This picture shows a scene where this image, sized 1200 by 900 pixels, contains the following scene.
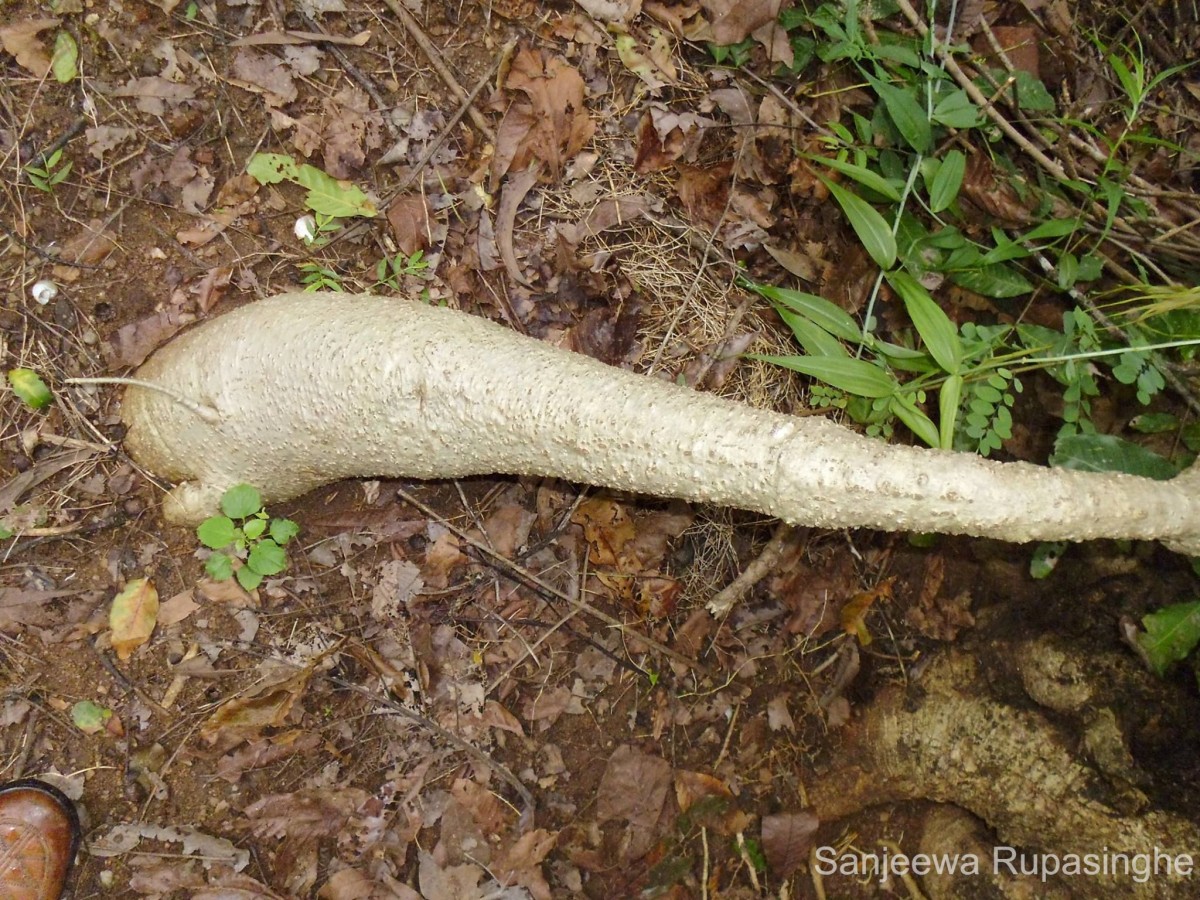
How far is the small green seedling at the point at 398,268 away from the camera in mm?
2312

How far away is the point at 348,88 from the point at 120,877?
2421 mm

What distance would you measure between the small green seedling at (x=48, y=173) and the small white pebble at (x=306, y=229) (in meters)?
0.63

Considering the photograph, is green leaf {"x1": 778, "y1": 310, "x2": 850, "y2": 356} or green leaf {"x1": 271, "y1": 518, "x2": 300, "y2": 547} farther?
green leaf {"x1": 778, "y1": 310, "x2": 850, "y2": 356}

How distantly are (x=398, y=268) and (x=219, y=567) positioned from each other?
41.3 inches

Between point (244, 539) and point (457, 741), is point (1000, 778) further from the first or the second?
point (244, 539)

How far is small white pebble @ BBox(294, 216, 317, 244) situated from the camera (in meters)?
2.27

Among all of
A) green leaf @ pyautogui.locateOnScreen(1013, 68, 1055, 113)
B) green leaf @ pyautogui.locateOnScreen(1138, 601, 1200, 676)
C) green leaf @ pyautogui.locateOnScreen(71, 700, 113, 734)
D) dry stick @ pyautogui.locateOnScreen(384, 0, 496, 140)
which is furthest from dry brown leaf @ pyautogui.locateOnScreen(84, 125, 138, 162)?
green leaf @ pyautogui.locateOnScreen(1138, 601, 1200, 676)

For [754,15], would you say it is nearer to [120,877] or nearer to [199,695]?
[199,695]

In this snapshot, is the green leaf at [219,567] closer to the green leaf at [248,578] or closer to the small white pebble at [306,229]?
the green leaf at [248,578]

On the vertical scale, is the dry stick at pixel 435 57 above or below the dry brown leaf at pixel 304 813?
above

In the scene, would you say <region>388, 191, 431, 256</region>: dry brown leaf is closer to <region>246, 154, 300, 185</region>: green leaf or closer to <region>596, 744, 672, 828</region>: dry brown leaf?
<region>246, 154, 300, 185</region>: green leaf

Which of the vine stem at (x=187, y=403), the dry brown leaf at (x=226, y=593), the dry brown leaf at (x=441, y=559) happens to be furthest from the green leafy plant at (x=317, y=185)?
the dry brown leaf at (x=226, y=593)

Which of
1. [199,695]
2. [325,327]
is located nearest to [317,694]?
[199,695]

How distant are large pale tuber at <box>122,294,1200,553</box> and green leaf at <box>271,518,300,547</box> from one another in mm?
122
